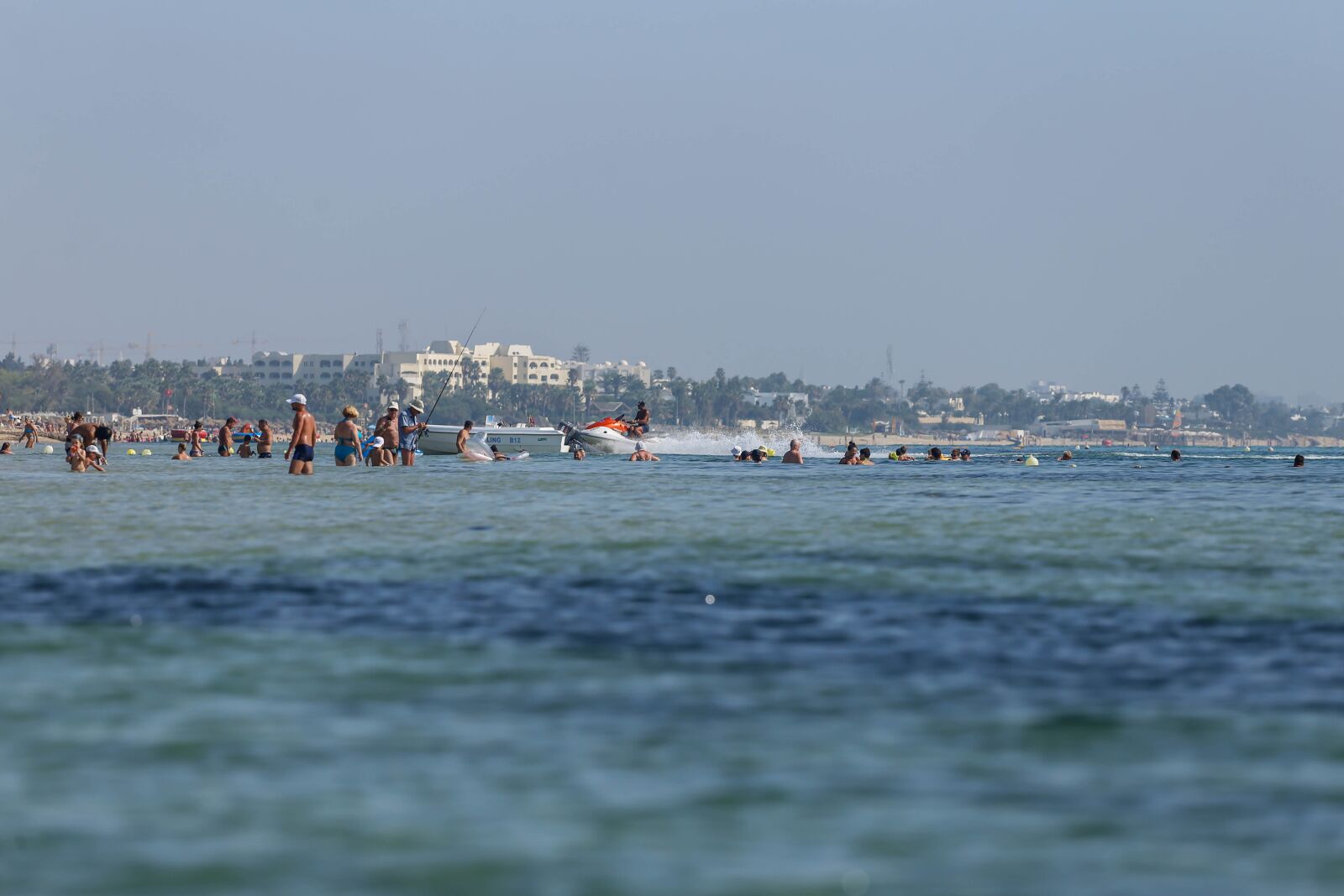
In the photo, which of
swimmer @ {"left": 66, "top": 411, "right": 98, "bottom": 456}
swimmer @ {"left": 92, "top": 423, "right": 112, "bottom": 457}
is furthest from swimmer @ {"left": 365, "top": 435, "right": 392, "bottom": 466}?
swimmer @ {"left": 66, "top": 411, "right": 98, "bottom": 456}

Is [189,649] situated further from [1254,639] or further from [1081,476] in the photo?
[1081,476]

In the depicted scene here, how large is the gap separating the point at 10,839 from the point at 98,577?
415 inches

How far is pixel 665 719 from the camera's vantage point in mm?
9367

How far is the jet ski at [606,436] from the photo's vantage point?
3287 inches

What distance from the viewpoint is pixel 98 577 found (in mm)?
16766

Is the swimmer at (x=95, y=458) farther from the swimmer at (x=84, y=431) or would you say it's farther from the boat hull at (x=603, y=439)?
the boat hull at (x=603, y=439)

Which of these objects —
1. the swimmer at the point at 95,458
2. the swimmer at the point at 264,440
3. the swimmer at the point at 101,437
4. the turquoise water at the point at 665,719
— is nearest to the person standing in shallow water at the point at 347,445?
the swimmer at the point at 101,437

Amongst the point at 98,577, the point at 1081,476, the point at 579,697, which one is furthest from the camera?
the point at 1081,476

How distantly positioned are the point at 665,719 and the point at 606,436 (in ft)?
244

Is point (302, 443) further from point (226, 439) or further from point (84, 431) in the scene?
point (226, 439)

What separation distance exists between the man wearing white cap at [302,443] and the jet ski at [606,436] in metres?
41.4

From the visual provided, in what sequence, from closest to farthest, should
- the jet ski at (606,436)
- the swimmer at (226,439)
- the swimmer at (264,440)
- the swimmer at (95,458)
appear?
the swimmer at (95,458), the swimmer at (264,440), the swimmer at (226,439), the jet ski at (606,436)

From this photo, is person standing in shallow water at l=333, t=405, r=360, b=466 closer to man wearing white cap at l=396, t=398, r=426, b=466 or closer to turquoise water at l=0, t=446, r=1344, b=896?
man wearing white cap at l=396, t=398, r=426, b=466

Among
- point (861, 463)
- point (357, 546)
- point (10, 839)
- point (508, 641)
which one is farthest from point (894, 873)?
point (861, 463)
